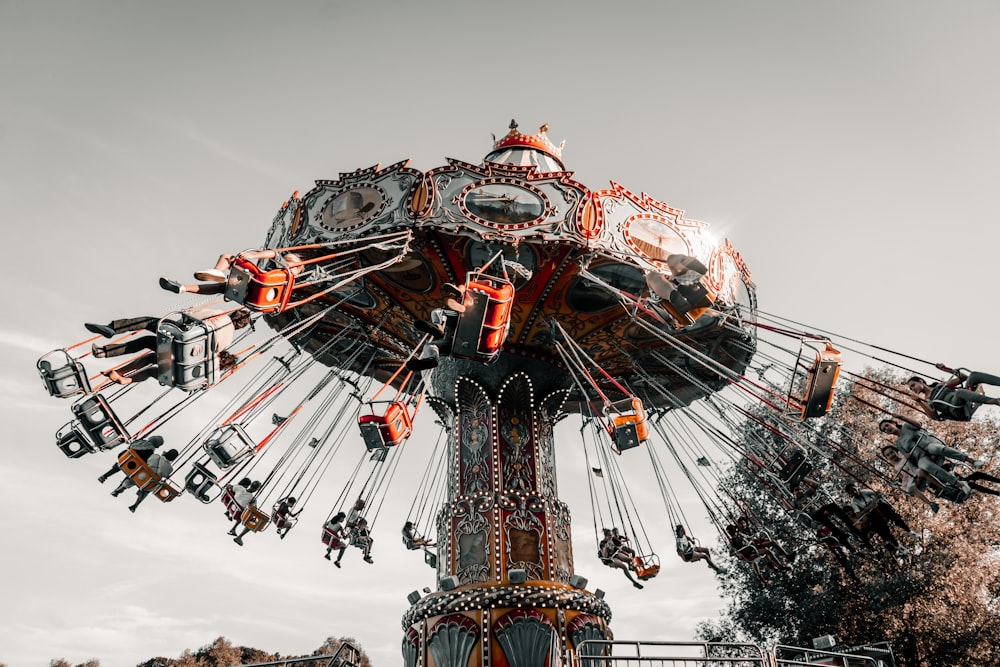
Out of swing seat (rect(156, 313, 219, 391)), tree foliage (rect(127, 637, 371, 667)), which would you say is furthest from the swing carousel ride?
tree foliage (rect(127, 637, 371, 667))

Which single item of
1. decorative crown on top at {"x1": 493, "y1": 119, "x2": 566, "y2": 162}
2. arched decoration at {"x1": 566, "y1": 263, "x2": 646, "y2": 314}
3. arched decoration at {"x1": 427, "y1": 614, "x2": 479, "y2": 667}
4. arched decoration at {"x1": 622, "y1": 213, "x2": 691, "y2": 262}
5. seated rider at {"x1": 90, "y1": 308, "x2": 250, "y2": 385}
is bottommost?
arched decoration at {"x1": 427, "y1": 614, "x2": 479, "y2": 667}

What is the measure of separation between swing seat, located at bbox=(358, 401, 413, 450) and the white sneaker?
2638mm

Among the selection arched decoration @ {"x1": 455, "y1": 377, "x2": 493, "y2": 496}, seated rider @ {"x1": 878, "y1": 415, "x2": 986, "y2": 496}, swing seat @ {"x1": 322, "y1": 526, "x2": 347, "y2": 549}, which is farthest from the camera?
swing seat @ {"x1": 322, "y1": 526, "x2": 347, "y2": 549}

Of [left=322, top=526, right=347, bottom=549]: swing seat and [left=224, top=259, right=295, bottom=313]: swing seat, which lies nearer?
[left=224, top=259, right=295, bottom=313]: swing seat

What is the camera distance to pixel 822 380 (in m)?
10.9

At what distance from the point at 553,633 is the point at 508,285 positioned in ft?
17.0

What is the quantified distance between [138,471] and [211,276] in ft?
13.2

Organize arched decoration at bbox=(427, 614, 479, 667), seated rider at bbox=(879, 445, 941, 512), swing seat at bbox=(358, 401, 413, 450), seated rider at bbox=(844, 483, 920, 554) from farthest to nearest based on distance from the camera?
1. seated rider at bbox=(844, 483, 920, 554)
2. arched decoration at bbox=(427, 614, 479, 667)
3. seated rider at bbox=(879, 445, 941, 512)
4. swing seat at bbox=(358, 401, 413, 450)

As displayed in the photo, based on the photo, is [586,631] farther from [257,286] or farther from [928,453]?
[257,286]

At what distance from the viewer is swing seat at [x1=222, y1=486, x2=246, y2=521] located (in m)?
12.5

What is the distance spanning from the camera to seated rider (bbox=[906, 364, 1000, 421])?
32.4 feet

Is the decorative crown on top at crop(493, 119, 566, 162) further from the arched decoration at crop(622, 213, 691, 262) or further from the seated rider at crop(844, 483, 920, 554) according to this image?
the seated rider at crop(844, 483, 920, 554)

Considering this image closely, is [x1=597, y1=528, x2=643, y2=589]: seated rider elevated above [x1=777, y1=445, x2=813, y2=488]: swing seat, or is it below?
below

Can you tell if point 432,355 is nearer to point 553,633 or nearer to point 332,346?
point 553,633
